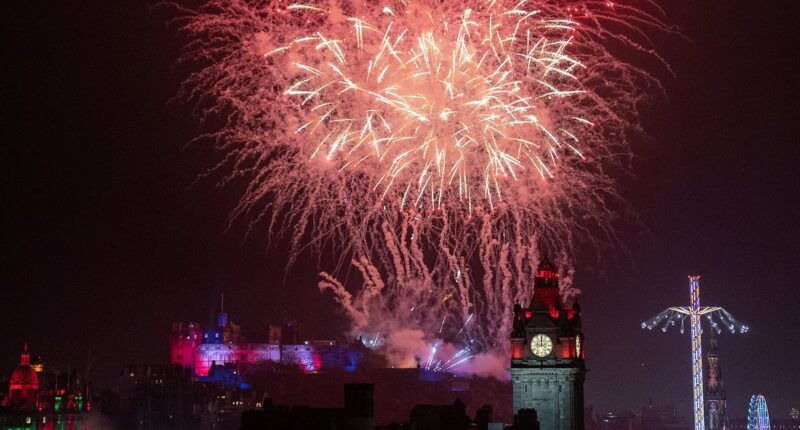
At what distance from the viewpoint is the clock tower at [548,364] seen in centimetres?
10219

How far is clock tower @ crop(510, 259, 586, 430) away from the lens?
102 m

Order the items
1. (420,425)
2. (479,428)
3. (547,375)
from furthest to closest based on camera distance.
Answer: (547,375), (479,428), (420,425)

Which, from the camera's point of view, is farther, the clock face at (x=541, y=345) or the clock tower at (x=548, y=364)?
the clock face at (x=541, y=345)

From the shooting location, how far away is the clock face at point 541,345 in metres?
103

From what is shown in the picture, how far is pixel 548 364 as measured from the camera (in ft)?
337

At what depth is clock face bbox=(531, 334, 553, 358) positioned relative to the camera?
102750 mm

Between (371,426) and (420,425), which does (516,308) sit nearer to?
(420,425)

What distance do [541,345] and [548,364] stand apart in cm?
150

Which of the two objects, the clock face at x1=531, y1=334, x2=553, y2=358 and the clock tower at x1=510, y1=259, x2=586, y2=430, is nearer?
the clock tower at x1=510, y1=259, x2=586, y2=430

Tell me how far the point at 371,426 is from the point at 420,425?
12.8m

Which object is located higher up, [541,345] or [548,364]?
[541,345]

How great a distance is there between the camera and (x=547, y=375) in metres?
102

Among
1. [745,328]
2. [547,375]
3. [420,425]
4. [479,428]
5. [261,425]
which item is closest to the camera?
[261,425]

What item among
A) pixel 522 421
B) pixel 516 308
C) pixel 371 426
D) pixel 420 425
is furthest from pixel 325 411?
pixel 516 308
